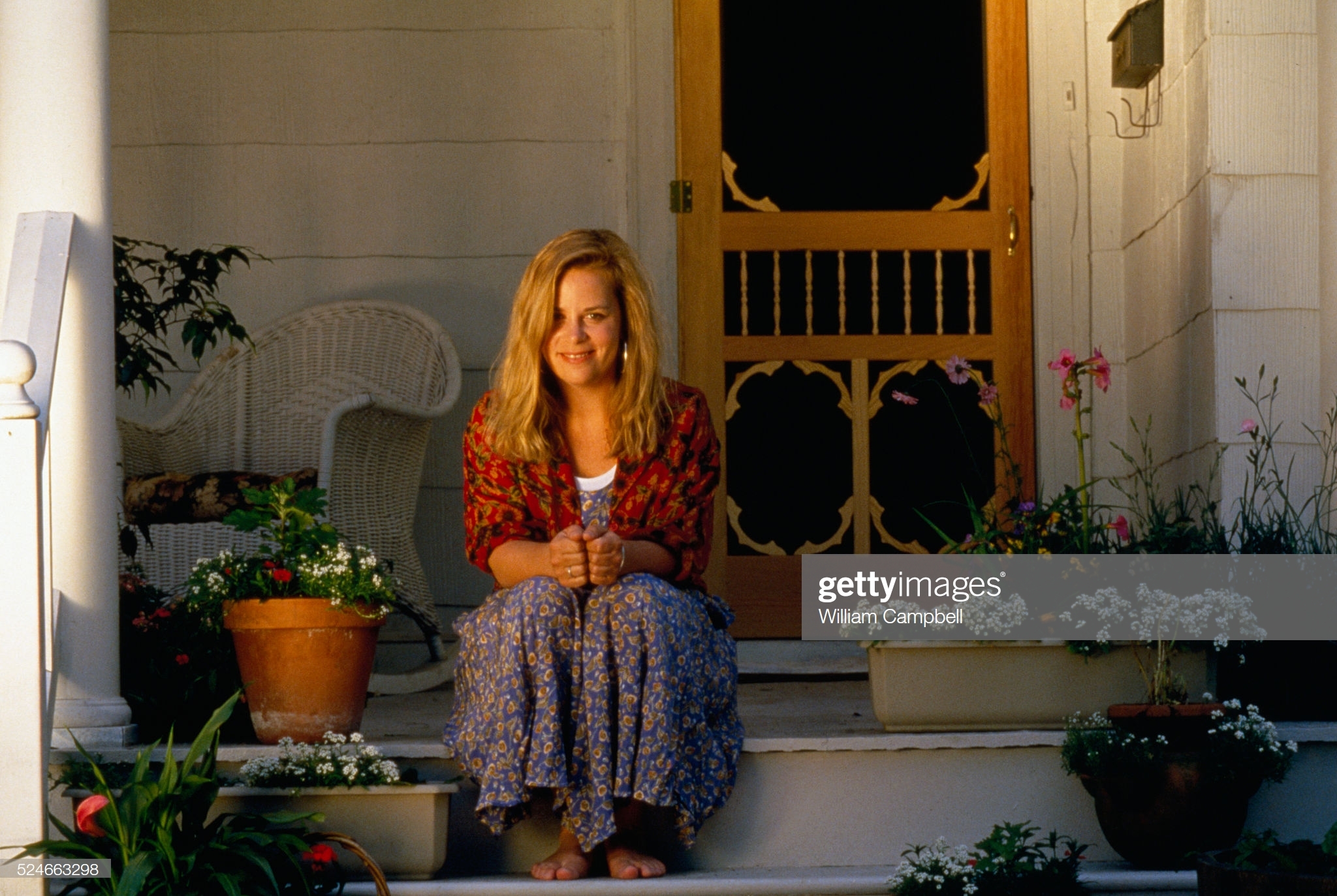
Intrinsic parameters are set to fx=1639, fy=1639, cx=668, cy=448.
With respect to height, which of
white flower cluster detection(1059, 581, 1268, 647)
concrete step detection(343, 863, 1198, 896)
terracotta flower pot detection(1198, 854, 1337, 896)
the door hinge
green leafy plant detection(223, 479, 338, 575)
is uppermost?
the door hinge

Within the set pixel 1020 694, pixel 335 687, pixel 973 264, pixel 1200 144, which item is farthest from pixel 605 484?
pixel 973 264

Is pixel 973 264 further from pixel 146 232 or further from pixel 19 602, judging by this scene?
pixel 19 602

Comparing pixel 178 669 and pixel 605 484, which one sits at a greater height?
pixel 605 484

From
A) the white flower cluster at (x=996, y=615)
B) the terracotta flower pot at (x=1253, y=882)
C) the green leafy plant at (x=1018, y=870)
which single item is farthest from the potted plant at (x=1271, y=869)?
the white flower cluster at (x=996, y=615)

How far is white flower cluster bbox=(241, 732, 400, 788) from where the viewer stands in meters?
2.69

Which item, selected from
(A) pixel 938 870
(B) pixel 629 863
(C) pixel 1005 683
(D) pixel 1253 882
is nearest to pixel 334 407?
(B) pixel 629 863

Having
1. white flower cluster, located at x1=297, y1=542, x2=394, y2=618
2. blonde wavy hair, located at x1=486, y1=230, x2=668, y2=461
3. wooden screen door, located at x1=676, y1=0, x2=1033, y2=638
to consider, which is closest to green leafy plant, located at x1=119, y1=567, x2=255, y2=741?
white flower cluster, located at x1=297, y1=542, x2=394, y2=618

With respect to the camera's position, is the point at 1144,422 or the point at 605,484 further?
the point at 1144,422

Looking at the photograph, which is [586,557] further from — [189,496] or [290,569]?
[189,496]

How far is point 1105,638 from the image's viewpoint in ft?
9.39

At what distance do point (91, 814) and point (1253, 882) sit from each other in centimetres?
169

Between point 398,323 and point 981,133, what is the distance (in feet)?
5.57

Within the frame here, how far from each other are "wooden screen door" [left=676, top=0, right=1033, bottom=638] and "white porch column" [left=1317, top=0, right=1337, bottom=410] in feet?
3.51

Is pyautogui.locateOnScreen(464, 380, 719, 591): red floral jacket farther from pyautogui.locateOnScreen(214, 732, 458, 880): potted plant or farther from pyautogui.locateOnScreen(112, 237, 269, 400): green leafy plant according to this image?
pyautogui.locateOnScreen(112, 237, 269, 400): green leafy plant
